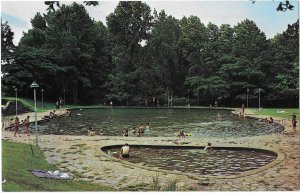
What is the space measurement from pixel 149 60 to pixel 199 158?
4199cm

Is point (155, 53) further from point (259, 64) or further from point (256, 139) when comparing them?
point (256, 139)

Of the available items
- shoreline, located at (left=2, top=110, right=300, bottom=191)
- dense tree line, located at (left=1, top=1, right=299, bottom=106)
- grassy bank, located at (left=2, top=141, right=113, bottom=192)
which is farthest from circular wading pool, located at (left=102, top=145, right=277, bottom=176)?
dense tree line, located at (left=1, top=1, right=299, bottom=106)

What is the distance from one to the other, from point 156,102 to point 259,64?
14.7 m

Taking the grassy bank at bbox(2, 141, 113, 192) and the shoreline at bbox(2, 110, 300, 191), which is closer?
the grassy bank at bbox(2, 141, 113, 192)

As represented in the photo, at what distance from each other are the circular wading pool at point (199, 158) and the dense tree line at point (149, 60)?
32292mm

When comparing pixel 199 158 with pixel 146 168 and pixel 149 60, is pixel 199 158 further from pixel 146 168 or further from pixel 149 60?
pixel 149 60

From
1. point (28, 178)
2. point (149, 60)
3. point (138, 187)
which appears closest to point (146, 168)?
point (138, 187)

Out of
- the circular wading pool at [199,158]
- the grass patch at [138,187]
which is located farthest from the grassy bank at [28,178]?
the circular wading pool at [199,158]

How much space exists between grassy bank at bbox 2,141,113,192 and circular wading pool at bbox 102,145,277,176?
11.6 ft

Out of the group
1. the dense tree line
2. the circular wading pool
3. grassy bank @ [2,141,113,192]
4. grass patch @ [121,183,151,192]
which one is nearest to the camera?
grassy bank @ [2,141,113,192]

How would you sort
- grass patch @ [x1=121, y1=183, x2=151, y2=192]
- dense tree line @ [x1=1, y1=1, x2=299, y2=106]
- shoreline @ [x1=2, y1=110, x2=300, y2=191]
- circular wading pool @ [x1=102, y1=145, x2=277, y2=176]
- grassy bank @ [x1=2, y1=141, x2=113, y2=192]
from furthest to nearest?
1. dense tree line @ [x1=1, y1=1, x2=299, y2=106]
2. circular wading pool @ [x1=102, y1=145, x2=277, y2=176]
3. shoreline @ [x1=2, y1=110, x2=300, y2=191]
4. grass patch @ [x1=121, y1=183, x2=151, y2=192]
5. grassy bank @ [x1=2, y1=141, x2=113, y2=192]

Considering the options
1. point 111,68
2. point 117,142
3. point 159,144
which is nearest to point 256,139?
point 159,144

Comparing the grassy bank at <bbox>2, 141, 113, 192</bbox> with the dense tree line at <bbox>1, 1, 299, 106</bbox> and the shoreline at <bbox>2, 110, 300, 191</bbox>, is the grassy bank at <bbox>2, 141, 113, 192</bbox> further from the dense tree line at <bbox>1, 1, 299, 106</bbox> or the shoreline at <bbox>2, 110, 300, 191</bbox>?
the dense tree line at <bbox>1, 1, 299, 106</bbox>

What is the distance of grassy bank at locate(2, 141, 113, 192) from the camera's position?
8.78 metres
